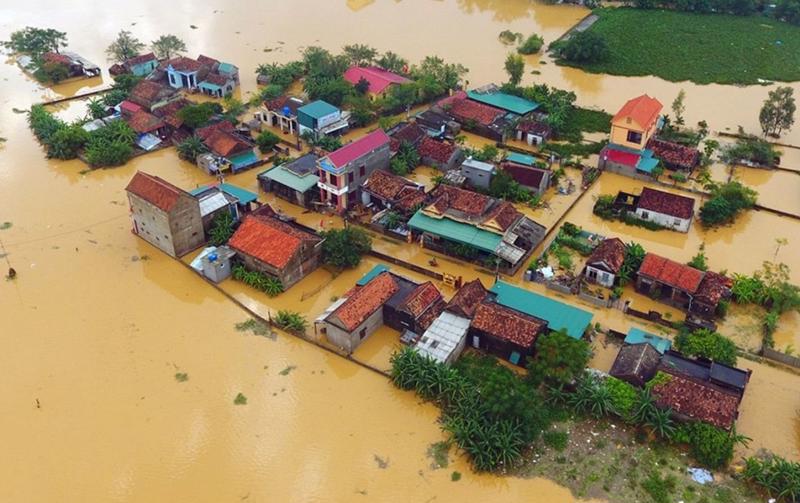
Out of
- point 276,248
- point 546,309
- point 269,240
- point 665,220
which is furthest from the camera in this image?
point 665,220

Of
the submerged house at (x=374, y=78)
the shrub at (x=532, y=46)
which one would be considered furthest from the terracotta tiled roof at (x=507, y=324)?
the shrub at (x=532, y=46)

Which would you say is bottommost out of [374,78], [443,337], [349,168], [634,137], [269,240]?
[443,337]

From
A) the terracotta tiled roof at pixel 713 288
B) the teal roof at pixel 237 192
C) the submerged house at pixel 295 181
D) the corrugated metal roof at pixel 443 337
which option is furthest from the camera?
the submerged house at pixel 295 181

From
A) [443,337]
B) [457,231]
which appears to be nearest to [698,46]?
[457,231]

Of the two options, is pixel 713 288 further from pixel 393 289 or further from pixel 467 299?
pixel 393 289

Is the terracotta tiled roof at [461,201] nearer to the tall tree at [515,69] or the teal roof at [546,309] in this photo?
the teal roof at [546,309]

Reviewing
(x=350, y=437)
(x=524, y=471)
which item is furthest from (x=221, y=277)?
(x=524, y=471)
